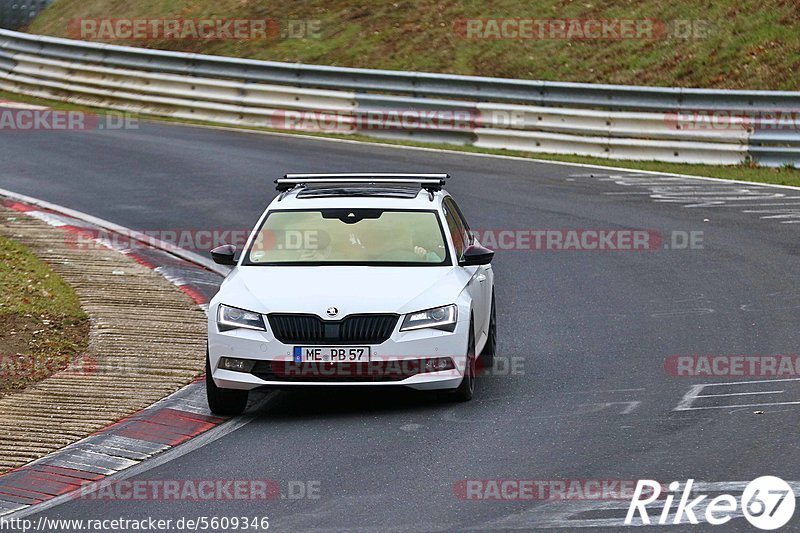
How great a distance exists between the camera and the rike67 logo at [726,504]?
24.4 feet

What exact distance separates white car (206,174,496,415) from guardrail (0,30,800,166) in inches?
485

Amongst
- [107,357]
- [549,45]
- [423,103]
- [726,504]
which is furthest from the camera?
[549,45]

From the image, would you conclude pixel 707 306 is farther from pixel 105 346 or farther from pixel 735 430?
pixel 105 346

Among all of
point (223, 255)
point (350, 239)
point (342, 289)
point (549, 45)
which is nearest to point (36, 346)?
point (223, 255)

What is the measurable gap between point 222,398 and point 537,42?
2085 centimetres

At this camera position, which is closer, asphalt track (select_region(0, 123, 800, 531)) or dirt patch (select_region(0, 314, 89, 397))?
asphalt track (select_region(0, 123, 800, 531))

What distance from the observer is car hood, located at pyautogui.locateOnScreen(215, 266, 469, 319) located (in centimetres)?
1017

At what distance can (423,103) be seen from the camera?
25891 millimetres

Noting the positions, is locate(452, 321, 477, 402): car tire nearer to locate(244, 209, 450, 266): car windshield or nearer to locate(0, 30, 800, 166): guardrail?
locate(244, 209, 450, 266): car windshield

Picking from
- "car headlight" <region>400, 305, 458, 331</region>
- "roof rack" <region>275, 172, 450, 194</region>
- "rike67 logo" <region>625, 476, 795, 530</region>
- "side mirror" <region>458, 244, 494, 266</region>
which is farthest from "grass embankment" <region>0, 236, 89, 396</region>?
"rike67 logo" <region>625, 476, 795, 530</region>

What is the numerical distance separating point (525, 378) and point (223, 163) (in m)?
12.7

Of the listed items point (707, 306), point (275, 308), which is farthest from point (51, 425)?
point (707, 306)

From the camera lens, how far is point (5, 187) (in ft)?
68.7

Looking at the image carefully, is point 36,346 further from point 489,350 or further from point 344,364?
point 489,350
